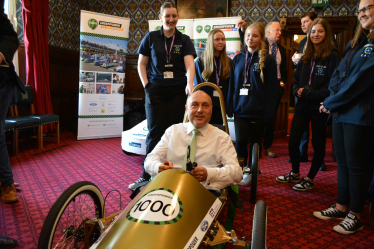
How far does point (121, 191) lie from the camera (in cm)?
257

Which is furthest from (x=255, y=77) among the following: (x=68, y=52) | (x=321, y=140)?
(x=68, y=52)

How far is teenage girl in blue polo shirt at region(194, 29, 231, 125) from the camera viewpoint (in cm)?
303

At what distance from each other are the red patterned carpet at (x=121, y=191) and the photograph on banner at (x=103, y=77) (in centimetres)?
125

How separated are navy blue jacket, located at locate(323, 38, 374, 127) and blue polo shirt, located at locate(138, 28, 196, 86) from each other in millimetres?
1257

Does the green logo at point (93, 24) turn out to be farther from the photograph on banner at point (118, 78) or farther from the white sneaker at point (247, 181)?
the white sneaker at point (247, 181)

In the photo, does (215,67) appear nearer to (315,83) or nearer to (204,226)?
(315,83)

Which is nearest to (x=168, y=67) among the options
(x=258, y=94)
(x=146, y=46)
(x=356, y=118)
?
(x=146, y=46)

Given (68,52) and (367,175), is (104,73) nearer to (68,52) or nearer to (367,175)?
(68,52)

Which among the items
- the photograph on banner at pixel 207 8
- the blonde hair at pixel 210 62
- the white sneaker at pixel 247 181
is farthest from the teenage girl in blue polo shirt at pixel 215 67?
the photograph on banner at pixel 207 8

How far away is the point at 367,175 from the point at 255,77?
1.18 m

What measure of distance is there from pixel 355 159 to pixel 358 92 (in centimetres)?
43

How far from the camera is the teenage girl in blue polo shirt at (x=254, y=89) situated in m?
2.49

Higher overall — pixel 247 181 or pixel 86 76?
pixel 86 76

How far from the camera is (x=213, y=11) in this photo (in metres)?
6.04
